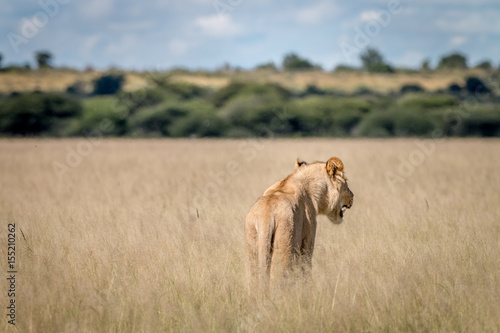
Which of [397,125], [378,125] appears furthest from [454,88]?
[378,125]

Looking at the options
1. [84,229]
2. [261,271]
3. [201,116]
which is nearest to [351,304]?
[261,271]

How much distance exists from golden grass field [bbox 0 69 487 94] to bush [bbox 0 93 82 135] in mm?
12660

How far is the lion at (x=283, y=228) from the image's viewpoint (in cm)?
423

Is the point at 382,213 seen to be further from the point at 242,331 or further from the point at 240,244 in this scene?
the point at 242,331

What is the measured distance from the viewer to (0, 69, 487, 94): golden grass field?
5750 cm

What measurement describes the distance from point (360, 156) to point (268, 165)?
13.3 ft

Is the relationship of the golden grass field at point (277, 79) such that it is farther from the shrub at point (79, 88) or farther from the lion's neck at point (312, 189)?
the lion's neck at point (312, 189)

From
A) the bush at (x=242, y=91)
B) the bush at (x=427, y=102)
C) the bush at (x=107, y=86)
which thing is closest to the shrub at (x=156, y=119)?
the bush at (x=242, y=91)

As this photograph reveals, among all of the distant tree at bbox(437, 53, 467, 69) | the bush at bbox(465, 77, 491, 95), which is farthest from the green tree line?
the distant tree at bbox(437, 53, 467, 69)

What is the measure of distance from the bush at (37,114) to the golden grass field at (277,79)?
1266 centimetres

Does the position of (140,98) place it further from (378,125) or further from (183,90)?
(378,125)

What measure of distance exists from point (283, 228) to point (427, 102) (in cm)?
4589

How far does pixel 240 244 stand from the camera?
632cm

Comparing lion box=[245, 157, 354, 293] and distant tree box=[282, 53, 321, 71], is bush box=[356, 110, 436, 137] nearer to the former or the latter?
lion box=[245, 157, 354, 293]
